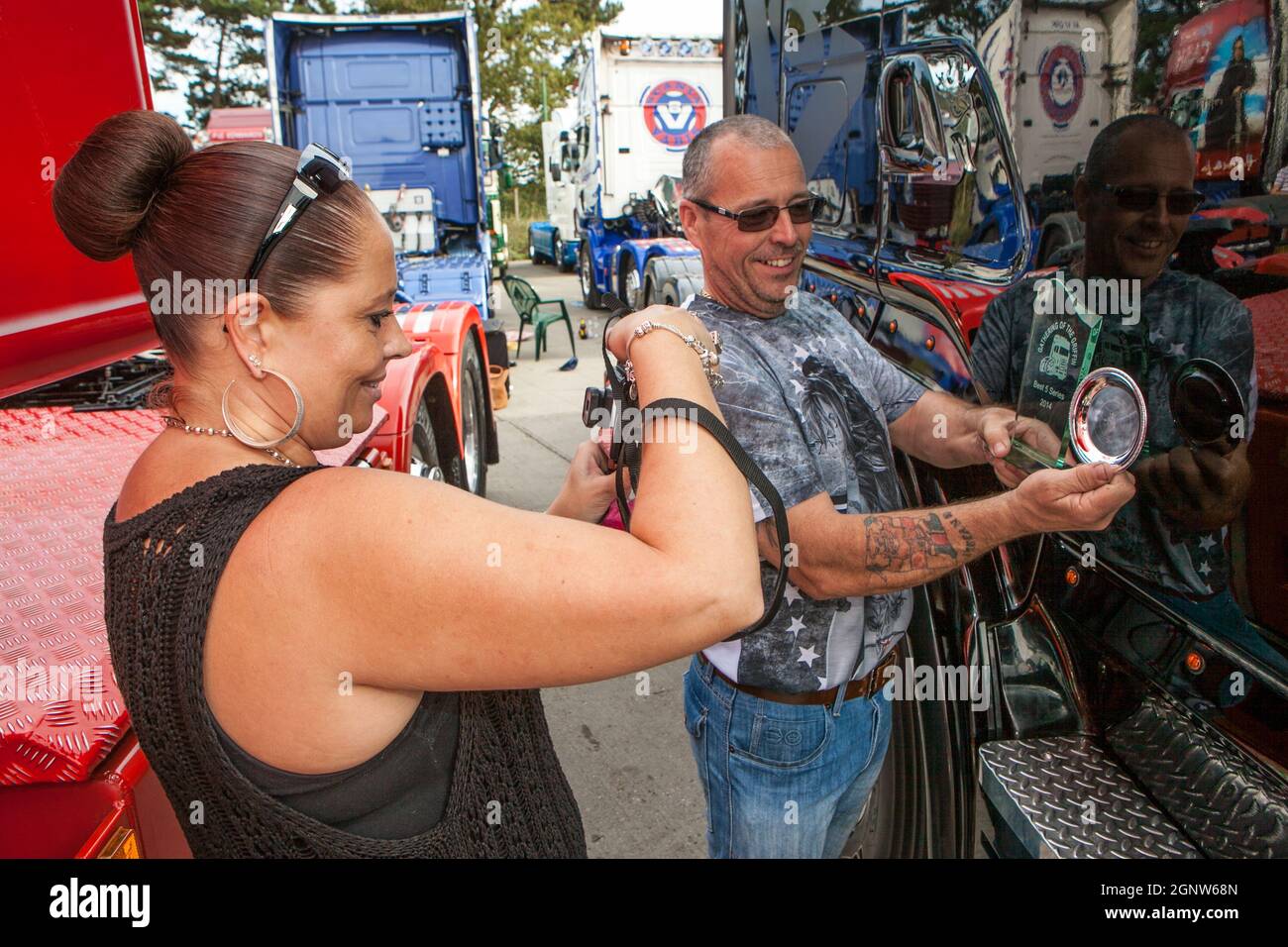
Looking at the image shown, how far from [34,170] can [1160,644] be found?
8.33 ft

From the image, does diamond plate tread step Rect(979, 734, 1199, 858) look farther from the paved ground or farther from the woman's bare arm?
the paved ground

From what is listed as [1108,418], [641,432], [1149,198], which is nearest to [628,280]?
[1149,198]

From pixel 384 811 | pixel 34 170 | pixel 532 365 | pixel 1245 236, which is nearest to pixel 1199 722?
pixel 1245 236

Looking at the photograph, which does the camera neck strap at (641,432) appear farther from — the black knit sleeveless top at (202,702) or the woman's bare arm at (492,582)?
the black knit sleeveless top at (202,702)

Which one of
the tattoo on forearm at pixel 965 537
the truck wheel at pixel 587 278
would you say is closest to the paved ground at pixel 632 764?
the tattoo on forearm at pixel 965 537

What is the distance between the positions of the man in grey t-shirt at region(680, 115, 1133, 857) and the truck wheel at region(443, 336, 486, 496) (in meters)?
3.72

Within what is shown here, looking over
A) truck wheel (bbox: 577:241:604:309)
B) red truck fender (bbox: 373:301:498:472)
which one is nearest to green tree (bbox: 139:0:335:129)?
truck wheel (bbox: 577:241:604:309)

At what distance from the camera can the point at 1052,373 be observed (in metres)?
1.35

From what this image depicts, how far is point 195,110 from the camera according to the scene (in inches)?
1181

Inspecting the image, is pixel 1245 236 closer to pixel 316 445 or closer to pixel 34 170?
pixel 316 445

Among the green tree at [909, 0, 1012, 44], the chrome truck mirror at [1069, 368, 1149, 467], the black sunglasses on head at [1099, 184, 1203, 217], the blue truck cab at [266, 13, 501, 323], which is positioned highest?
the blue truck cab at [266, 13, 501, 323]

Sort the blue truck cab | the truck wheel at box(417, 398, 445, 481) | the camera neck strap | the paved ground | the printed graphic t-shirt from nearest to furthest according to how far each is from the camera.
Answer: the camera neck strap, the printed graphic t-shirt, the paved ground, the truck wheel at box(417, 398, 445, 481), the blue truck cab

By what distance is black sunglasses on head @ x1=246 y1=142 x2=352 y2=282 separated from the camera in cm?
102

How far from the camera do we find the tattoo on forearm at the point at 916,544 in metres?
1.47
